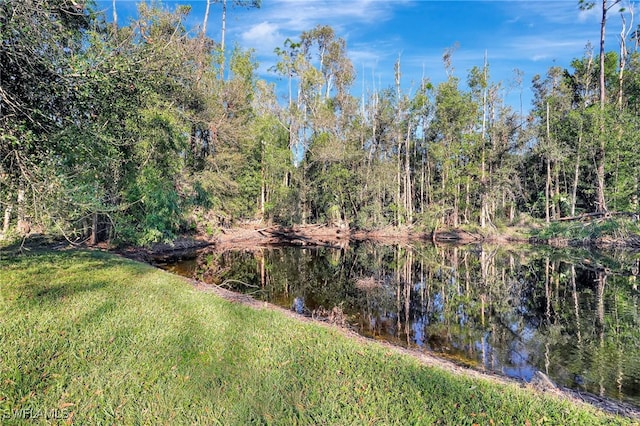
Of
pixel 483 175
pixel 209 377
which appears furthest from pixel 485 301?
pixel 483 175

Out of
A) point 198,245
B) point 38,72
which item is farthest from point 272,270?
point 38,72

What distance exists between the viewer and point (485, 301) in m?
10.5

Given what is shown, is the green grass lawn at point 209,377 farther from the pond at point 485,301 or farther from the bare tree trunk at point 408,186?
the bare tree trunk at point 408,186

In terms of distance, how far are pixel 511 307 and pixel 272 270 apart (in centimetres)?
960

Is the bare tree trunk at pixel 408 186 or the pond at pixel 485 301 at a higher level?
the bare tree trunk at pixel 408 186

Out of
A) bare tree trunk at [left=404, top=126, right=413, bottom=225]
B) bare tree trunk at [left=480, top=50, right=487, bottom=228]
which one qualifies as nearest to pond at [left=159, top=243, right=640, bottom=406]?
bare tree trunk at [left=480, top=50, right=487, bottom=228]

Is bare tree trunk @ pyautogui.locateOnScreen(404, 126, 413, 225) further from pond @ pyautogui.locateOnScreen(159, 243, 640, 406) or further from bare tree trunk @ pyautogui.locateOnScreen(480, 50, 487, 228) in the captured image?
pond @ pyautogui.locateOnScreen(159, 243, 640, 406)

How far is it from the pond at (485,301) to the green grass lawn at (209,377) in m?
2.54

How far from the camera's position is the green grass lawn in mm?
3156

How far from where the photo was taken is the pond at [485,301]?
630 centimetres

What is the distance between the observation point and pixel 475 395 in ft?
12.3

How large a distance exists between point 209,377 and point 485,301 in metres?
9.50

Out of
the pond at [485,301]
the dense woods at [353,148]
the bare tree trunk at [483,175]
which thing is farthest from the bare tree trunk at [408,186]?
the pond at [485,301]

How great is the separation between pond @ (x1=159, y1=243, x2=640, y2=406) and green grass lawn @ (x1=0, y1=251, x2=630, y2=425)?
2538mm
